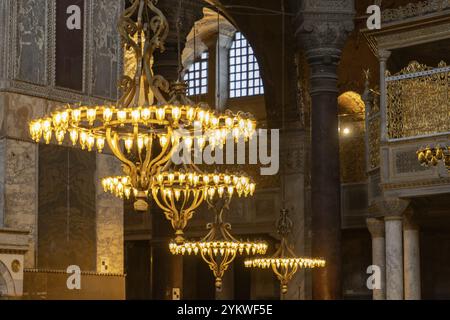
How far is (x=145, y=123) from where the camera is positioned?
865 centimetres

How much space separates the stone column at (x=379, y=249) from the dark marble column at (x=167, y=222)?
3530 mm

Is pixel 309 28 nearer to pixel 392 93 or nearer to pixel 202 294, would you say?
pixel 392 93

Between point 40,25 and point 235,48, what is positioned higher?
point 235,48

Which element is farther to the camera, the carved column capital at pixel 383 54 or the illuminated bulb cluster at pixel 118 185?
the carved column capital at pixel 383 54

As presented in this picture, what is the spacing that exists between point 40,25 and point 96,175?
1.73m

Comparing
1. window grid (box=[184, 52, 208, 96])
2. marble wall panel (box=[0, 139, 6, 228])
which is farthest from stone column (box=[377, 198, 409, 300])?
window grid (box=[184, 52, 208, 96])

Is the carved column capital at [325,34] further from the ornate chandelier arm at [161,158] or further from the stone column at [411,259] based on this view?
the ornate chandelier arm at [161,158]

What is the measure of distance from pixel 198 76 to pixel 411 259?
9589mm

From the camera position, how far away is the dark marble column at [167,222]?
1513 centimetres

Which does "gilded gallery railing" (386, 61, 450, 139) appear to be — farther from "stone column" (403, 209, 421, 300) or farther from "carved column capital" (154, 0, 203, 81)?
"carved column capital" (154, 0, 203, 81)

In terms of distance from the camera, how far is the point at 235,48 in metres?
22.8

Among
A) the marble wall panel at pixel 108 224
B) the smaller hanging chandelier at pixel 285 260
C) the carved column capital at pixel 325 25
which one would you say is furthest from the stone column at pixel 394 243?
the marble wall panel at pixel 108 224

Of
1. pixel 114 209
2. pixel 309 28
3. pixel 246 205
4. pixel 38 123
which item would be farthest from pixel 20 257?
pixel 246 205

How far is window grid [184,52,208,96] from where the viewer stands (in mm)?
22922
